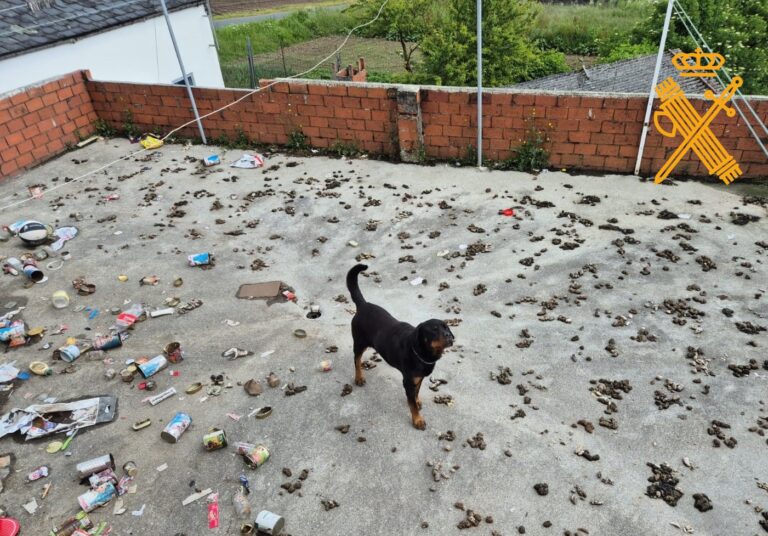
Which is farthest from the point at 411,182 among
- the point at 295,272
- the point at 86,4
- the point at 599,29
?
the point at 599,29

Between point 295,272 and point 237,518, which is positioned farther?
point 295,272

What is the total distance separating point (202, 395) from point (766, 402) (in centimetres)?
472

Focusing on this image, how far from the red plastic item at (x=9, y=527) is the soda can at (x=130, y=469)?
70 centimetres

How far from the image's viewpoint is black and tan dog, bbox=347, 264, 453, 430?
327cm

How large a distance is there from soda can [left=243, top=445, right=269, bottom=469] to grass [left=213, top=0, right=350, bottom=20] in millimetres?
35926

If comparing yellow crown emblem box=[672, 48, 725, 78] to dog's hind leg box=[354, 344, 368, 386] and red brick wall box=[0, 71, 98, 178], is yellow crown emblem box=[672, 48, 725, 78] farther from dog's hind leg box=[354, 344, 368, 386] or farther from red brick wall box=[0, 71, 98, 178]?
red brick wall box=[0, 71, 98, 178]

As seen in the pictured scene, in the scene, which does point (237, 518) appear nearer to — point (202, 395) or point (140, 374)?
point (202, 395)

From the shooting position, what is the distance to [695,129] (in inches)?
286

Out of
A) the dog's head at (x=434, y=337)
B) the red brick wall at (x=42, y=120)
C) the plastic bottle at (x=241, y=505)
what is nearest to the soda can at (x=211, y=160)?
the red brick wall at (x=42, y=120)

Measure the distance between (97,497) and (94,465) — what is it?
10.6 inches

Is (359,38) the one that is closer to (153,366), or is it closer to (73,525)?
(153,366)

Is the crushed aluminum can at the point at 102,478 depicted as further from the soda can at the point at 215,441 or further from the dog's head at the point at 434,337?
the dog's head at the point at 434,337

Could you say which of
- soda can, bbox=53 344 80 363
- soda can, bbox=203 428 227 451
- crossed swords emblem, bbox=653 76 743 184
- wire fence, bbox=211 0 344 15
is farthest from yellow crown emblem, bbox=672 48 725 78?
wire fence, bbox=211 0 344 15

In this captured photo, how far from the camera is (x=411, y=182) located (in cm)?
816
